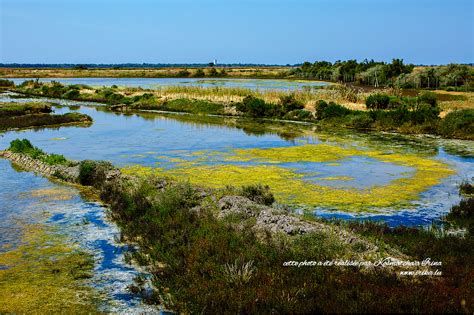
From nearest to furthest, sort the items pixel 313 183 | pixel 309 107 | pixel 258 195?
pixel 258 195
pixel 313 183
pixel 309 107

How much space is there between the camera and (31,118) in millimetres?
43188

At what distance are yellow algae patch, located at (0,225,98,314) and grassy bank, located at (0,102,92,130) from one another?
30.2 metres

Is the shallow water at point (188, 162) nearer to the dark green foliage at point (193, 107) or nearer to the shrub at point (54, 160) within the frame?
the shrub at point (54, 160)

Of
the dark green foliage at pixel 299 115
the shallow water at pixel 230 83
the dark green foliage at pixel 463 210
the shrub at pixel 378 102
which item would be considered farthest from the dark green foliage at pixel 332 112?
the shallow water at pixel 230 83

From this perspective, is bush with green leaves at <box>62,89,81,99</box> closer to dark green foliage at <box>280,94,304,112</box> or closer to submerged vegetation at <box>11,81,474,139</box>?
submerged vegetation at <box>11,81,474,139</box>

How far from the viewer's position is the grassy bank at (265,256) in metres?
7.79

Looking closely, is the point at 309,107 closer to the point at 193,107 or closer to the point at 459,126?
the point at 193,107

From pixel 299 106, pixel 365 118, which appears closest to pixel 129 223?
pixel 365 118

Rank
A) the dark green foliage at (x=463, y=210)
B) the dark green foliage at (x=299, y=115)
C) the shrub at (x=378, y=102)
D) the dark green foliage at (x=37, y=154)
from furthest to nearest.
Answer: the shrub at (x=378, y=102)
the dark green foliage at (x=299, y=115)
the dark green foliage at (x=37, y=154)
the dark green foliage at (x=463, y=210)

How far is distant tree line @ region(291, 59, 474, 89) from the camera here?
7538 centimetres

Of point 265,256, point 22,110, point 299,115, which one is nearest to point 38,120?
point 22,110

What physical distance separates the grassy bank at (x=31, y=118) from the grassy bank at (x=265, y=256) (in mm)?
29105

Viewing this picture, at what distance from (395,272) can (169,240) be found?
5493 millimetres

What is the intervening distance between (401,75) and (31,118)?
60975 millimetres
